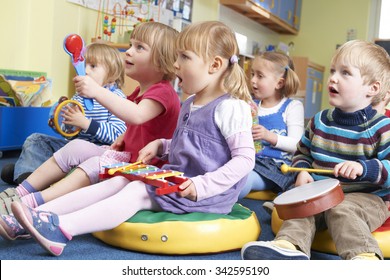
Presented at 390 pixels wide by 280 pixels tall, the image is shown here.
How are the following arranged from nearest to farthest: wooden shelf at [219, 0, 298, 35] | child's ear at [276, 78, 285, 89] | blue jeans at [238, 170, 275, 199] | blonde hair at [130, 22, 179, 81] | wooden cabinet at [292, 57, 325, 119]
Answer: blonde hair at [130, 22, 179, 81], blue jeans at [238, 170, 275, 199], child's ear at [276, 78, 285, 89], wooden shelf at [219, 0, 298, 35], wooden cabinet at [292, 57, 325, 119]

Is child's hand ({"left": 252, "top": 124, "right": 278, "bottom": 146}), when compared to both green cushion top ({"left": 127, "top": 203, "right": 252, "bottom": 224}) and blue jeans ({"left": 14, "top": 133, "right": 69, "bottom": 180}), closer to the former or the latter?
green cushion top ({"left": 127, "top": 203, "right": 252, "bottom": 224})

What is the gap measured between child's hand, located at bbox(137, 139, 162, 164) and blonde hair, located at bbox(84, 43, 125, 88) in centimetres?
63

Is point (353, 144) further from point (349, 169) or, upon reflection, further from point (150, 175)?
point (150, 175)

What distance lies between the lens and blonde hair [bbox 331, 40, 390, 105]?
1.23 meters

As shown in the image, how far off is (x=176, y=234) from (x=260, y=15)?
3786 millimetres

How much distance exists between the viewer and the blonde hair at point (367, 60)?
4.04ft

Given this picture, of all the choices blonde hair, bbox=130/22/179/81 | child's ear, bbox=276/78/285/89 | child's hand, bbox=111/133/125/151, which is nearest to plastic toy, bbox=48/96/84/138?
child's hand, bbox=111/133/125/151

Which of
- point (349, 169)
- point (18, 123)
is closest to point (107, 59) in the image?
point (18, 123)

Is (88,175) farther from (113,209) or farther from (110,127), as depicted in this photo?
(110,127)

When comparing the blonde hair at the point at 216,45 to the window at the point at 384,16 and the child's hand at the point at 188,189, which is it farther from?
the window at the point at 384,16

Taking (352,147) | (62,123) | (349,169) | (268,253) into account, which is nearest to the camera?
(268,253)

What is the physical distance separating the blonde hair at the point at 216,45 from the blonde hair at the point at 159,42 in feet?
0.65

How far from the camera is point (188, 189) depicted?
1.09 meters
